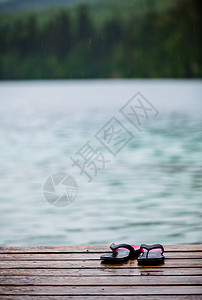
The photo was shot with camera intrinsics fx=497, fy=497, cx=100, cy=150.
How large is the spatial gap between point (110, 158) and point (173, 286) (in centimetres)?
659

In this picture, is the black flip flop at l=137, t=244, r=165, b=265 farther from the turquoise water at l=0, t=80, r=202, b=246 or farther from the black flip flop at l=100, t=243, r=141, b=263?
the turquoise water at l=0, t=80, r=202, b=246

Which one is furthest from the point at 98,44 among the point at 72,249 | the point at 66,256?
the point at 66,256

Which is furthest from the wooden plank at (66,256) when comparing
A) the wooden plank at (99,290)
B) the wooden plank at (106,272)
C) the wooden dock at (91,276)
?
the wooden plank at (99,290)

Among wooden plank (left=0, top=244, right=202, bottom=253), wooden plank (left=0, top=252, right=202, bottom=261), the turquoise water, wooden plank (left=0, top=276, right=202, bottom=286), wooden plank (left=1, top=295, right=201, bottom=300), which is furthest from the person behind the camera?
the turquoise water

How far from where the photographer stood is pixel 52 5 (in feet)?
369

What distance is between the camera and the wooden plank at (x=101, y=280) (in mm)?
2004

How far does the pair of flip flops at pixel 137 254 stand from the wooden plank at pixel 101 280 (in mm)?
158

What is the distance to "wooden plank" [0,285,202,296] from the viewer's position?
1912 millimetres

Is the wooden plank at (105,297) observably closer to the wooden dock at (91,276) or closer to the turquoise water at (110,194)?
the wooden dock at (91,276)

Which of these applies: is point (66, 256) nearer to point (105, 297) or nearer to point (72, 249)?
point (72, 249)

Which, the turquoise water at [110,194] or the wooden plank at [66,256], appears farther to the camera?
the turquoise water at [110,194]

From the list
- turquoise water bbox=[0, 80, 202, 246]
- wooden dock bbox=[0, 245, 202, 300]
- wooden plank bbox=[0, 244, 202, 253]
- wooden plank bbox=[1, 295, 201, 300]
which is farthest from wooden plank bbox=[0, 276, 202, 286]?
turquoise water bbox=[0, 80, 202, 246]

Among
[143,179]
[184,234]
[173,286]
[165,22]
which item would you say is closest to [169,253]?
[173,286]

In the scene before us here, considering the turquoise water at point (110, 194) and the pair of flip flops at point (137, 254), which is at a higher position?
the turquoise water at point (110, 194)
